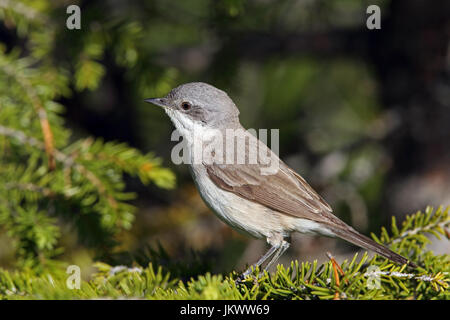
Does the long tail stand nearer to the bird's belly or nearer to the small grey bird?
the small grey bird

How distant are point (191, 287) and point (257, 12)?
3.52 m

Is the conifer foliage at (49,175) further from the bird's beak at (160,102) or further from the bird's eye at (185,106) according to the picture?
the bird's eye at (185,106)

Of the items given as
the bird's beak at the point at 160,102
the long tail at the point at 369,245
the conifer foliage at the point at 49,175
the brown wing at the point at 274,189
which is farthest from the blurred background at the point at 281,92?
the long tail at the point at 369,245

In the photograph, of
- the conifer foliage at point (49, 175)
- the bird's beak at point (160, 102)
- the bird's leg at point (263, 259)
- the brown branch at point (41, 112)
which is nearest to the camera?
the bird's leg at point (263, 259)

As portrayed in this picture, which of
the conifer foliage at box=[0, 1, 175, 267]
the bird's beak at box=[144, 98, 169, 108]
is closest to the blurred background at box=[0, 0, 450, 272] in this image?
the bird's beak at box=[144, 98, 169, 108]

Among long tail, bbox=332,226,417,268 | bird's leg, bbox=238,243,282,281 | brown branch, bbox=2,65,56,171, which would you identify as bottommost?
bird's leg, bbox=238,243,282,281

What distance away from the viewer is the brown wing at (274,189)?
13.9 ft

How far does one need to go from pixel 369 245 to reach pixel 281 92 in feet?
11.3

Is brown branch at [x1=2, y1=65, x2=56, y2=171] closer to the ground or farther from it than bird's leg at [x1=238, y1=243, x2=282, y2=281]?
farther from it

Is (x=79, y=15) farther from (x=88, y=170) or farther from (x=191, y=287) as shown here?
(x=191, y=287)

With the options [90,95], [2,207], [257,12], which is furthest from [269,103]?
[2,207]

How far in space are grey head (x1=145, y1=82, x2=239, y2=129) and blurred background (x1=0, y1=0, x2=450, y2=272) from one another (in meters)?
0.23

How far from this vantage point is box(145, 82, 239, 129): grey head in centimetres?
473

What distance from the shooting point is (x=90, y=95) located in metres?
6.83
